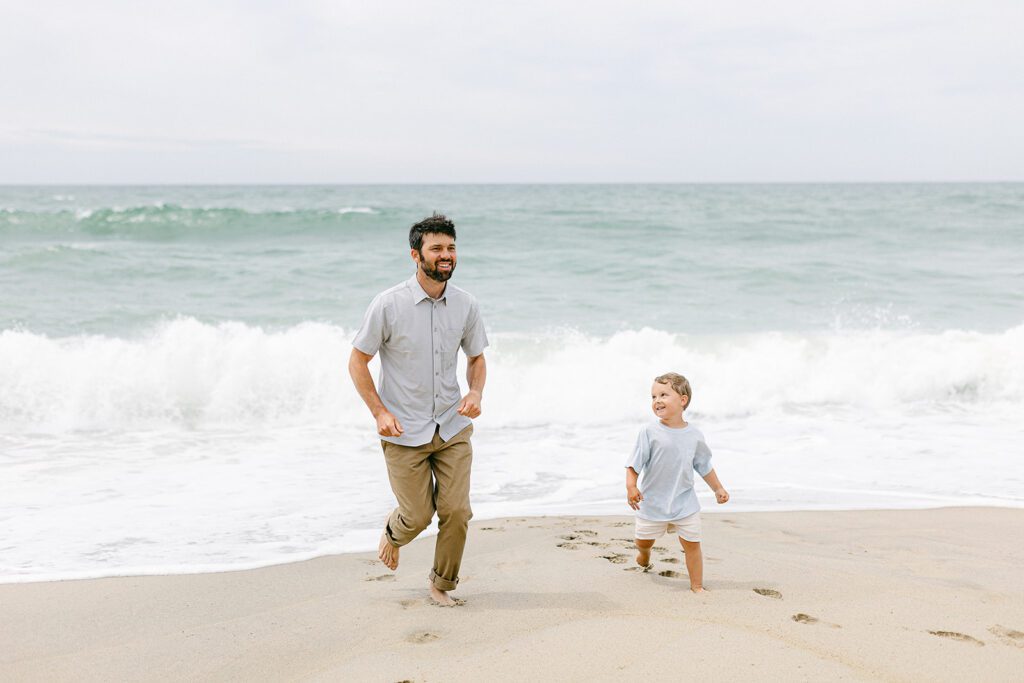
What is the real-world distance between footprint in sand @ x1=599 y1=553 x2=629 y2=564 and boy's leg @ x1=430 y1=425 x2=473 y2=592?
1.01 metres

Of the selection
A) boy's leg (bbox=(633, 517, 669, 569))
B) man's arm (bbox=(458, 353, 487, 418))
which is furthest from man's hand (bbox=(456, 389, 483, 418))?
boy's leg (bbox=(633, 517, 669, 569))

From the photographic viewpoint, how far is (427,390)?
4.07m

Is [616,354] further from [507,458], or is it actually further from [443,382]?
[443,382]

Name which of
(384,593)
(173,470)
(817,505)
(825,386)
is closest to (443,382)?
(384,593)

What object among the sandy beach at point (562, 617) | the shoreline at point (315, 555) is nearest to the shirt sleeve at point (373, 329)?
the sandy beach at point (562, 617)

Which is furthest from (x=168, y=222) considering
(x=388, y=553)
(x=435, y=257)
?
(x=435, y=257)

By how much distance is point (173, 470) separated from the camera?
745cm

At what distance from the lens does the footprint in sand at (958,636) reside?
384 centimetres

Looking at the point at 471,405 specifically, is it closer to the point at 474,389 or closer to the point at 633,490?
the point at 474,389

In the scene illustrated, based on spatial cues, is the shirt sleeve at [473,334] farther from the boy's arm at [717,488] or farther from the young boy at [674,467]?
the boy's arm at [717,488]

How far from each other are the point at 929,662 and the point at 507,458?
180 inches

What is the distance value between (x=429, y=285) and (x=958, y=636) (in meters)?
2.81

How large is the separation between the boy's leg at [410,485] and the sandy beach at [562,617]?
0.41 metres

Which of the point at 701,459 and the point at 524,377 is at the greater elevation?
the point at 701,459
